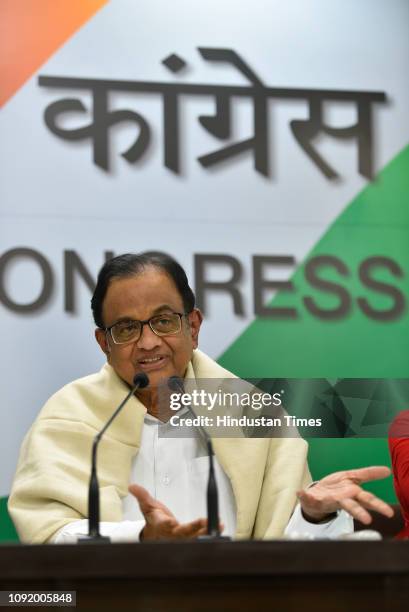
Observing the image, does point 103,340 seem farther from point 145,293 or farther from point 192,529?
point 192,529

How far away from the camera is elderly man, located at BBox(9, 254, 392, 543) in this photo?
3.42m

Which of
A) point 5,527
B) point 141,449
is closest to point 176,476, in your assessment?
point 141,449

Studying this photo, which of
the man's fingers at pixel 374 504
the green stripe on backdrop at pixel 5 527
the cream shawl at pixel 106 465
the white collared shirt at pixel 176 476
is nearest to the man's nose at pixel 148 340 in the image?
the cream shawl at pixel 106 465

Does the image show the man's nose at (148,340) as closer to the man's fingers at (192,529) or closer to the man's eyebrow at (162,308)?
the man's eyebrow at (162,308)

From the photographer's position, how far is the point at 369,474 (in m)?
2.70

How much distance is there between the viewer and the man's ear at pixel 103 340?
12.5 ft

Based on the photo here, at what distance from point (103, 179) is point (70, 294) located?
537 millimetres

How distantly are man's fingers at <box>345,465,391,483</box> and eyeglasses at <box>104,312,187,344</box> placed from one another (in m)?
1.14

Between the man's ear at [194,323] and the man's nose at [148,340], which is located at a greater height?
the man's ear at [194,323]

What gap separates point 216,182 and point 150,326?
3.70ft

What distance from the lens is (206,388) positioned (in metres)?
3.51

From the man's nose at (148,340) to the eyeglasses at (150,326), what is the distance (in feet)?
0.04

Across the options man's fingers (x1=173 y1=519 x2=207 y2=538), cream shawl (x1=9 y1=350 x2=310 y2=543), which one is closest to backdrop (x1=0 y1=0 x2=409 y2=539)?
cream shawl (x1=9 y1=350 x2=310 y2=543)

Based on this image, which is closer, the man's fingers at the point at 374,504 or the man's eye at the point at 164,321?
the man's fingers at the point at 374,504
